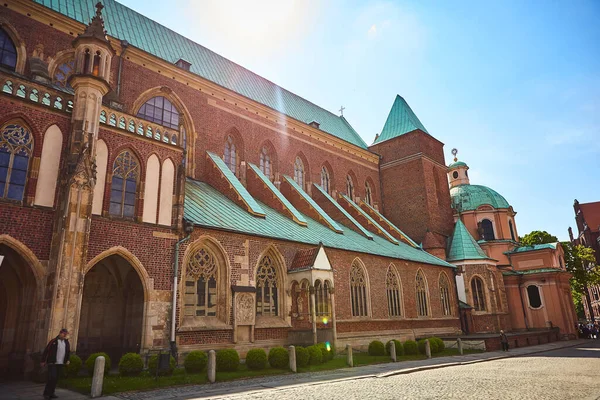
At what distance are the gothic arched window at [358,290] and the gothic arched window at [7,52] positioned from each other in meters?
17.0

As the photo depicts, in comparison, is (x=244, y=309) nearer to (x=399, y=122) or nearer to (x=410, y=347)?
(x=410, y=347)

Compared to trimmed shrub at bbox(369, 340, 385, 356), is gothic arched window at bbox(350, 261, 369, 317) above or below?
above

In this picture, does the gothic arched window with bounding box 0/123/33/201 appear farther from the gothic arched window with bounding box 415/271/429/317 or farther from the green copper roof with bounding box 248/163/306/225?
the gothic arched window with bounding box 415/271/429/317

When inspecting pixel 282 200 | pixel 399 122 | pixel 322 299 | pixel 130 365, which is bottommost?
pixel 130 365

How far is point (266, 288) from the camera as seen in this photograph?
17.5m

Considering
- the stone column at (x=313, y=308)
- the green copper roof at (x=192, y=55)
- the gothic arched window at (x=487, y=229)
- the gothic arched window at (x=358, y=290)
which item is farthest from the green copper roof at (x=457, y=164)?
the stone column at (x=313, y=308)

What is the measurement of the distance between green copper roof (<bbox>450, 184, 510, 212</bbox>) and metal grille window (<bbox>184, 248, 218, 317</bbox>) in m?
30.6

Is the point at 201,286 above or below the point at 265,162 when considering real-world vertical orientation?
below

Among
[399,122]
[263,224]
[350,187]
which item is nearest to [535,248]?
[399,122]

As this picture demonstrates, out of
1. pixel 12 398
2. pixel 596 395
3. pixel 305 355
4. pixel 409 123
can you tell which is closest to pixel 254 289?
pixel 305 355

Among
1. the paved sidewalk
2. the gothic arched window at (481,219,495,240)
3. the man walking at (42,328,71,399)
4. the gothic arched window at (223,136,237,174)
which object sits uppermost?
the gothic arched window at (223,136,237,174)

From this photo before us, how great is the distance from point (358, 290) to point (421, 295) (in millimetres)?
6186

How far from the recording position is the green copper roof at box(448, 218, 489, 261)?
30.2 m

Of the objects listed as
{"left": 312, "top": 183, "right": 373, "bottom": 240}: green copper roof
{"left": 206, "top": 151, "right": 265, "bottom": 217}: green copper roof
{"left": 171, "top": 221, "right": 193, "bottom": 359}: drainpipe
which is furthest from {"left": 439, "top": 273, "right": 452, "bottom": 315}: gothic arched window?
{"left": 171, "top": 221, "right": 193, "bottom": 359}: drainpipe
